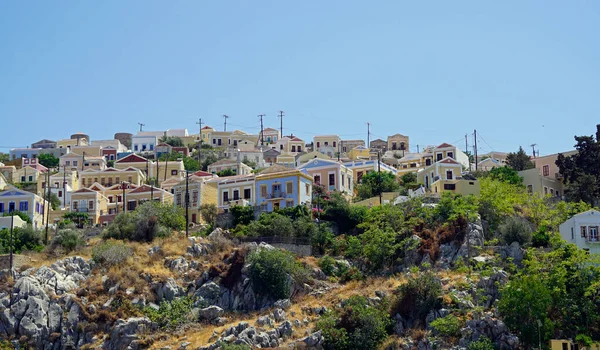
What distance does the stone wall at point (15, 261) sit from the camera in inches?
2675

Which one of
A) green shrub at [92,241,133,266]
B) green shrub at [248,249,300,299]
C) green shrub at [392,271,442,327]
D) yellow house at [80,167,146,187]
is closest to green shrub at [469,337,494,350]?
green shrub at [392,271,442,327]

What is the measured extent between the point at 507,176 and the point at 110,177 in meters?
44.3

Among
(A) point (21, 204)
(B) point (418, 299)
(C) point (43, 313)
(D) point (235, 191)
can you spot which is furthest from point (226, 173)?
(B) point (418, 299)

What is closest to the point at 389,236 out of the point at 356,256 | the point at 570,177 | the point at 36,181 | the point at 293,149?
the point at 356,256

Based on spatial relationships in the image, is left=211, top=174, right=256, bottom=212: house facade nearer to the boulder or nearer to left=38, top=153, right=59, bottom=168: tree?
the boulder

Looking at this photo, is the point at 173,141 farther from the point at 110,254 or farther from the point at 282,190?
the point at 110,254

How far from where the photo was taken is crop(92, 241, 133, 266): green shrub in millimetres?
68125

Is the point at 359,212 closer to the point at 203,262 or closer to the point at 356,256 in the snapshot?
the point at 356,256

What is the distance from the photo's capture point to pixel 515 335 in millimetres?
57656

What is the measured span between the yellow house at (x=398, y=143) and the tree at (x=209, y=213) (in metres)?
59.6

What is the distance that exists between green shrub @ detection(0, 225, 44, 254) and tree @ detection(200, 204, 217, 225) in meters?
12.4

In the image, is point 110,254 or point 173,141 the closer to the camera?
point 110,254

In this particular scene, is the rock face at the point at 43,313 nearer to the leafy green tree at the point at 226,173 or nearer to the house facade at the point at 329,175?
the house facade at the point at 329,175

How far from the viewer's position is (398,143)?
136250 millimetres
